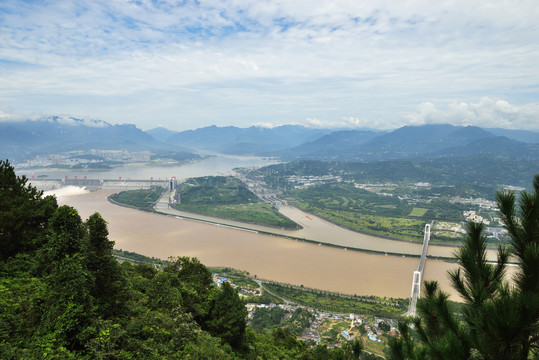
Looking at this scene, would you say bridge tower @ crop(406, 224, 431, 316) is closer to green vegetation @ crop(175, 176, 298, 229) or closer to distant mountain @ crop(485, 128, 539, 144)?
green vegetation @ crop(175, 176, 298, 229)

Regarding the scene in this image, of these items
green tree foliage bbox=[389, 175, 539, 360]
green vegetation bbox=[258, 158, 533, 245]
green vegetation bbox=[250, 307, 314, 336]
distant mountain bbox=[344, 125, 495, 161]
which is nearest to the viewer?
green tree foliage bbox=[389, 175, 539, 360]

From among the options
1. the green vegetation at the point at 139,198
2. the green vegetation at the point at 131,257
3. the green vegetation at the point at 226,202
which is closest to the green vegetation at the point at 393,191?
the green vegetation at the point at 226,202

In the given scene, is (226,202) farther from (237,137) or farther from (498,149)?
(237,137)

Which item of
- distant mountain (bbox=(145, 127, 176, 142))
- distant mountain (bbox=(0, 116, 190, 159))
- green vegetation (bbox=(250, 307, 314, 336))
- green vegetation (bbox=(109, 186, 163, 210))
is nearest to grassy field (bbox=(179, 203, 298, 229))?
green vegetation (bbox=(109, 186, 163, 210))

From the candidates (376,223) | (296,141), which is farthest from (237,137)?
(376,223)

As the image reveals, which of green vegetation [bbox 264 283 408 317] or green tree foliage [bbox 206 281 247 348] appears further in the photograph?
green vegetation [bbox 264 283 408 317]

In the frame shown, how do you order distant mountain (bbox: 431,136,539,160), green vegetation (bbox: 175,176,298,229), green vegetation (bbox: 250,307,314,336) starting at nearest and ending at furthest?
green vegetation (bbox: 250,307,314,336), green vegetation (bbox: 175,176,298,229), distant mountain (bbox: 431,136,539,160)

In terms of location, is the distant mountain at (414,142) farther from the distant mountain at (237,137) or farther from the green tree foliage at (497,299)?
→ the green tree foliage at (497,299)
